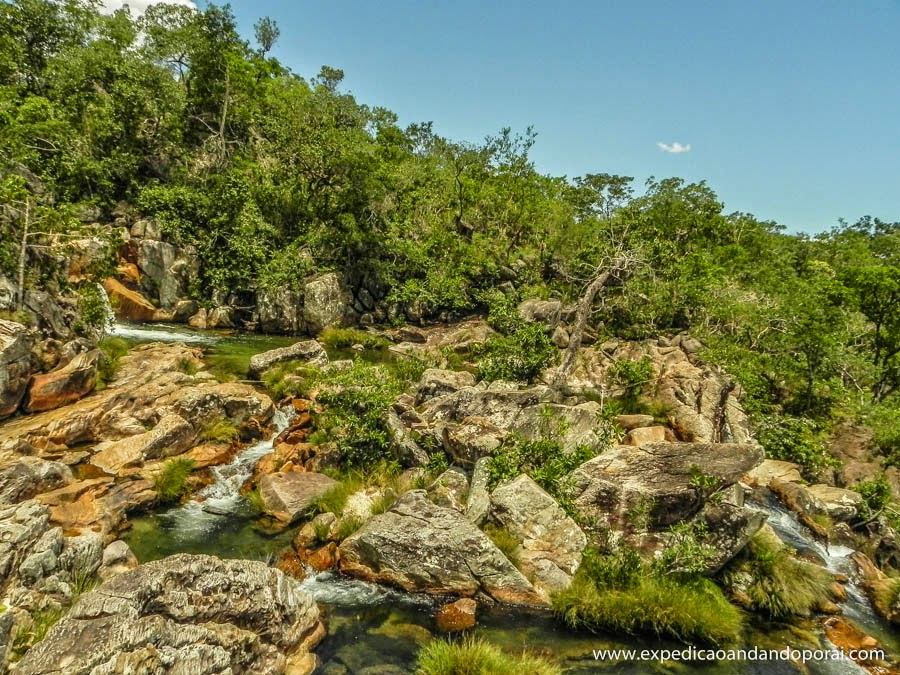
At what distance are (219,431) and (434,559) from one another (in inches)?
380

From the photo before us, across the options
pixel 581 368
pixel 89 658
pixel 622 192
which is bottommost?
pixel 89 658

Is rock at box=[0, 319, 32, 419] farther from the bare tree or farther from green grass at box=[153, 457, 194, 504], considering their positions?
the bare tree

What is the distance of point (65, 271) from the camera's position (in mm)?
20172

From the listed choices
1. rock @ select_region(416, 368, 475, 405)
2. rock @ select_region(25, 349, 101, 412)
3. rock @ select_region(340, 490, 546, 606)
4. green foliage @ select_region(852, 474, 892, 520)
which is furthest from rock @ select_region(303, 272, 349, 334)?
green foliage @ select_region(852, 474, 892, 520)

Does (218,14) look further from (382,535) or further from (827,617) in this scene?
(827,617)

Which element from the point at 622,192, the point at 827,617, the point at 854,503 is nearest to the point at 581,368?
the point at 854,503

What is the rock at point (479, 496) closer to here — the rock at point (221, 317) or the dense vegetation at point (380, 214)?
the dense vegetation at point (380, 214)

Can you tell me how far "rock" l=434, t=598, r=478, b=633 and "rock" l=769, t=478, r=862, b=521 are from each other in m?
12.6

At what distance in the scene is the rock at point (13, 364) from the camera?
14258mm

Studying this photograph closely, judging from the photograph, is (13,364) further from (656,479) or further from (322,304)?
(322,304)

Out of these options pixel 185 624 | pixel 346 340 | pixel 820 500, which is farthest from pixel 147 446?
pixel 820 500

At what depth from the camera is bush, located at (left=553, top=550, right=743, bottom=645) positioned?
926 centimetres

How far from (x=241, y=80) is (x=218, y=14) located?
5.71 metres

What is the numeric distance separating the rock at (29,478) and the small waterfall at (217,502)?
2784mm
